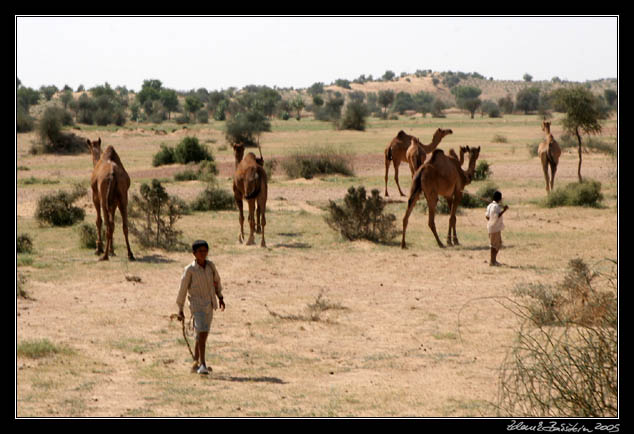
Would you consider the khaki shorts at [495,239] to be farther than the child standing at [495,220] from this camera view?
Yes

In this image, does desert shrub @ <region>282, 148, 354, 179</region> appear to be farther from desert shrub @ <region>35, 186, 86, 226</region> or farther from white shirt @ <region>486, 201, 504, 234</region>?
white shirt @ <region>486, 201, 504, 234</region>

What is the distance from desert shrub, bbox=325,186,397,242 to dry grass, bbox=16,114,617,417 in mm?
→ 354

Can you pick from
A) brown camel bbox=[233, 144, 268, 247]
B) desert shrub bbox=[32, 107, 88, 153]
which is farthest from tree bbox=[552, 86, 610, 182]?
desert shrub bbox=[32, 107, 88, 153]

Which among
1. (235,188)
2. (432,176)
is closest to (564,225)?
(432,176)

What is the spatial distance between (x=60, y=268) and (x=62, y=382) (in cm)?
654

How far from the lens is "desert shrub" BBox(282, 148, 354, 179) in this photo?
2989 cm

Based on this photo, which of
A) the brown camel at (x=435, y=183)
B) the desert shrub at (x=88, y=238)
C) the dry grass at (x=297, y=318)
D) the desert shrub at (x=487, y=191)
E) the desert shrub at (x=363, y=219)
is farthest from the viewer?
the desert shrub at (x=487, y=191)

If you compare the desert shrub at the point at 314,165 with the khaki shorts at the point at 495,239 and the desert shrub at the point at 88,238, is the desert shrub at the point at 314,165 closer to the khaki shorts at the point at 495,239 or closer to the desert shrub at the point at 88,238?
the desert shrub at the point at 88,238

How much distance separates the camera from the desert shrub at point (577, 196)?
2222 centimetres

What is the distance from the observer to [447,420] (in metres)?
7.30

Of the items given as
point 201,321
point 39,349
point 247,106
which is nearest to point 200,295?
point 201,321

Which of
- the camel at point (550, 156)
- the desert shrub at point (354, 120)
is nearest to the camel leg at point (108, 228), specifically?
the camel at point (550, 156)

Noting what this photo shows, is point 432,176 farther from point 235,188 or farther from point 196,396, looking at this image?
point 196,396

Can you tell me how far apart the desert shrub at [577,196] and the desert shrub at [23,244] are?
12499mm
